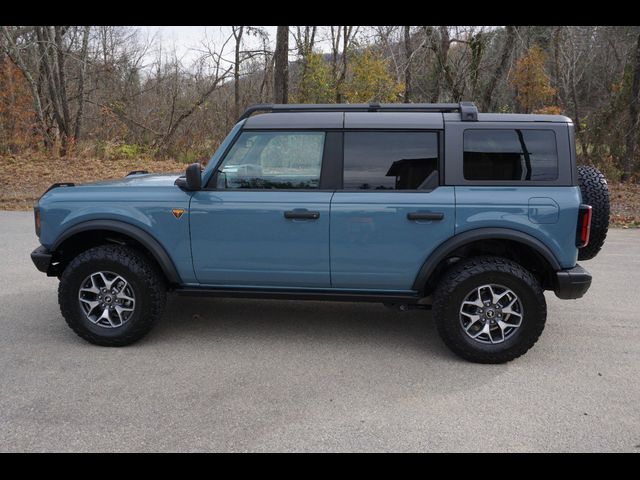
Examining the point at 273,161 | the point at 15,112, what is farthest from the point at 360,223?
the point at 15,112

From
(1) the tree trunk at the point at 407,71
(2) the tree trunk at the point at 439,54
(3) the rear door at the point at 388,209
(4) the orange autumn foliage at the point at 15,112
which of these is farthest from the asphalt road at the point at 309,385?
(4) the orange autumn foliage at the point at 15,112

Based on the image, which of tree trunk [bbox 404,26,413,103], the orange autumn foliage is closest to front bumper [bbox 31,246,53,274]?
tree trunk [bbox 404,26,413,103]

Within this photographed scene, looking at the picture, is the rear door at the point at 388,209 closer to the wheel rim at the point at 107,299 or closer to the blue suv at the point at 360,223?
the blue suv at the point at 360,223

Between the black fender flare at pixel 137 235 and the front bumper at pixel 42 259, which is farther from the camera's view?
the front bumper at pixel 42 259

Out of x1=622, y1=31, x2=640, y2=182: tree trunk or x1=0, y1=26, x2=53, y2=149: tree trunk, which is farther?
x1=0, y1=26, x2=53, y2=149: tree trunk

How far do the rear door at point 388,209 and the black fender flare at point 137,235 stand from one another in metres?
1.34

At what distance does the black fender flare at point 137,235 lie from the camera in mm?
4352

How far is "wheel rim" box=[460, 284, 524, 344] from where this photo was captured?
4125 mm

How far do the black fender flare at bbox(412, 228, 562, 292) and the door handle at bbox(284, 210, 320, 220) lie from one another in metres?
0.92

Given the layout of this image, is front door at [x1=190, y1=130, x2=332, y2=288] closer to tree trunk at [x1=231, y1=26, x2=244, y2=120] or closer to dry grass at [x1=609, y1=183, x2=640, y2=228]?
dry grass at [x1=609, y1=183, x2=640, y2=228]

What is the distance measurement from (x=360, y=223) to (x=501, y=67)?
1404 cm

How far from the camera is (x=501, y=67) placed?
16.2 metres

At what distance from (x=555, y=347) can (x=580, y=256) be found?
84 cm

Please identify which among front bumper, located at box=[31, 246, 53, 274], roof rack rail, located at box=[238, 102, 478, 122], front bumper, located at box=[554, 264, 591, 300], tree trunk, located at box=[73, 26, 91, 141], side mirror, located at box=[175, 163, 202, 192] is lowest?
front bumper, located at box=[554, 264, 591, 300]
